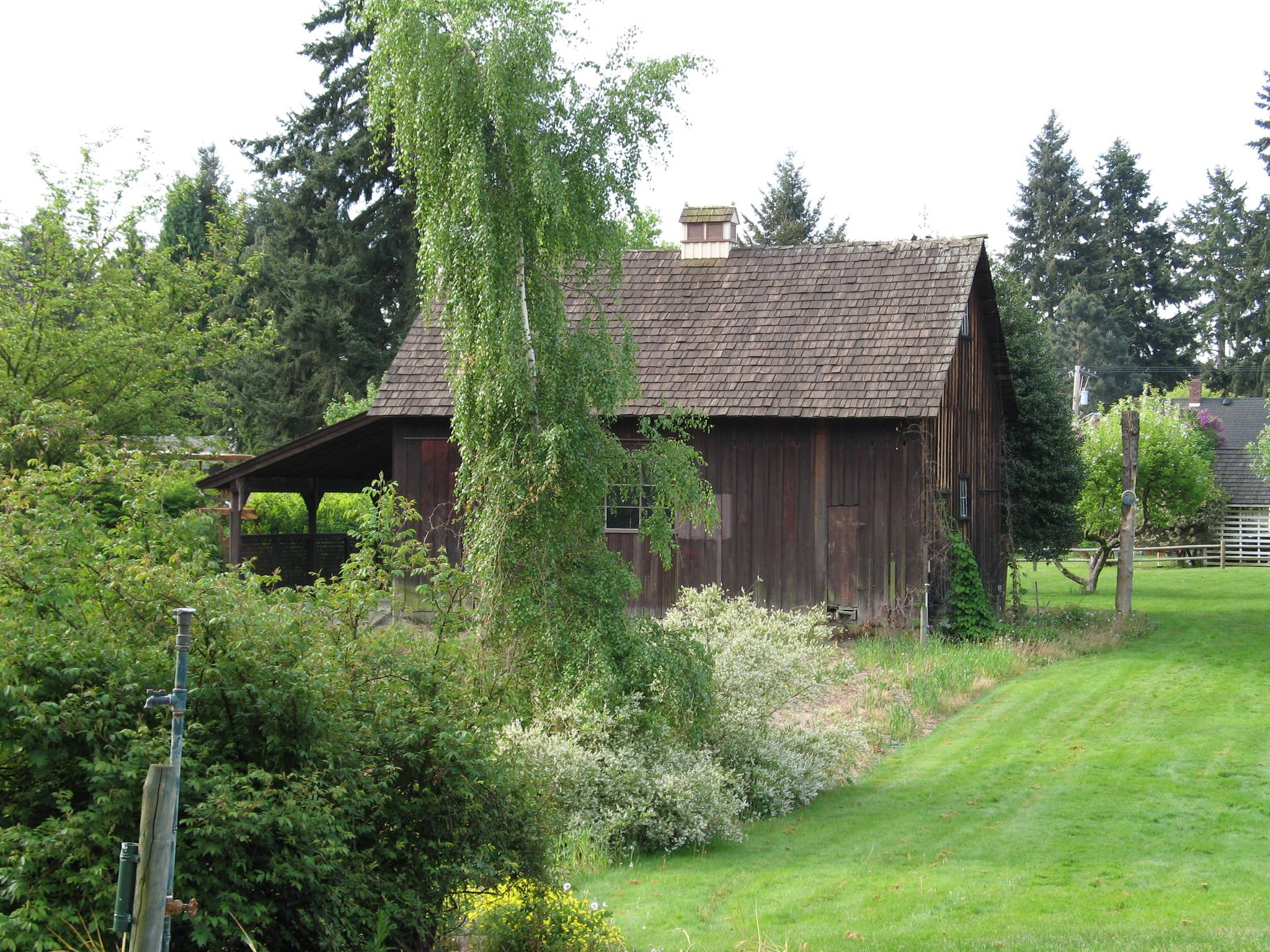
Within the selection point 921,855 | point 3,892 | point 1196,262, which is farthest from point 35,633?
point 1196,262

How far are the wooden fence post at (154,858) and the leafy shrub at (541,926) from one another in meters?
2.30

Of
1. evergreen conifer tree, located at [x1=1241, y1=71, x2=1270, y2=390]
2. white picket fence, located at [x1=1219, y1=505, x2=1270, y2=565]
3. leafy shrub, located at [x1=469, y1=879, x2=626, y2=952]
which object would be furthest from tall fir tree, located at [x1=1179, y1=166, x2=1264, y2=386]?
leafy shrub, located at [x1=469, y1=879, x2=626, y2=952]

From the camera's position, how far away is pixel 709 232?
22625 mm

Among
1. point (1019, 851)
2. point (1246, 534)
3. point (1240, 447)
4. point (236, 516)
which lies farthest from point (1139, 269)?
point (1019, 851)

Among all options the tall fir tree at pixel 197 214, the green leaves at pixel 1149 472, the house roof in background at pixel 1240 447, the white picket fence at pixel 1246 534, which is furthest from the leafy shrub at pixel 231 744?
the tall fir tree at pixel 197 214

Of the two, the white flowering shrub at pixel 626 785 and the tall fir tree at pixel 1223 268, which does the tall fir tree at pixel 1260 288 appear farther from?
the white flowering shrub at pixel 626 785

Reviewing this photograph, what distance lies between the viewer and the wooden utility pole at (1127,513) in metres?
22.0

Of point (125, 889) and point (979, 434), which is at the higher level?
point (979, 434)

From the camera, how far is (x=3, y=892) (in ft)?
15.4

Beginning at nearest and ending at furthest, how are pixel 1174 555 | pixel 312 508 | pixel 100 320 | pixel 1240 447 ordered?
pixel 100 320 < pixel 312 508 < pixel 1174 555 < pixel 1240 447

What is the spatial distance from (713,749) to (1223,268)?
58.7 m

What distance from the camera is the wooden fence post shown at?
4.29 m

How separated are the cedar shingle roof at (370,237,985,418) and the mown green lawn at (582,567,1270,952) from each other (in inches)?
227

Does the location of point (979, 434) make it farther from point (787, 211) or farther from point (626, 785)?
point (787, 211)
